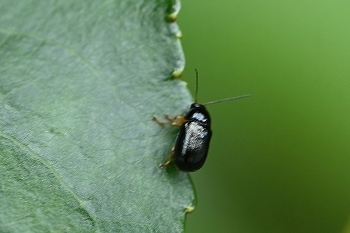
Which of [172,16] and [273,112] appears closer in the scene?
[172,16]

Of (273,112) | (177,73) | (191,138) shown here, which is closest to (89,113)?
(177,73)

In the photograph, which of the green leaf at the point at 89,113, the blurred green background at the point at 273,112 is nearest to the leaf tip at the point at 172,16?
the green leaf at the point at 89,113

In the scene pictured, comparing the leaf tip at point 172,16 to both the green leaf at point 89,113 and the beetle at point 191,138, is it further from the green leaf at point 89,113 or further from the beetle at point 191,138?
the beetle at point 191,138

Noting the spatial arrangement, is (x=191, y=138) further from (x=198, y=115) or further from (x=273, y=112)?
(x=273, y=112)

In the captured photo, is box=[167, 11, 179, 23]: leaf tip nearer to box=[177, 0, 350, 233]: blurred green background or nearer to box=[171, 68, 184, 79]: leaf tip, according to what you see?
box=[171, 68, 184, 79]: leaf tip

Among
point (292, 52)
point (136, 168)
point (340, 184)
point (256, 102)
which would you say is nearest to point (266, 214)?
point (340, 184)

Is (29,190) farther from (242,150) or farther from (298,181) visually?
(298,181)
